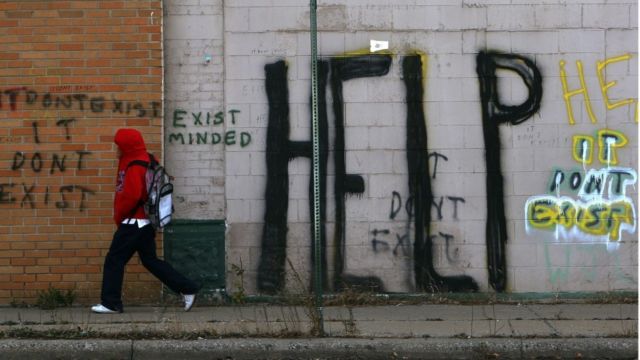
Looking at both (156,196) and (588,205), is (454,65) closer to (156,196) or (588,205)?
(588,205)

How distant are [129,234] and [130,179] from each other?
19.0 inches

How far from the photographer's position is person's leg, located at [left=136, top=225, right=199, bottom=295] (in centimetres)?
740

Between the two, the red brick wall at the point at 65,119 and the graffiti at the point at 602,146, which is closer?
the red brick wall at the point at 65,119

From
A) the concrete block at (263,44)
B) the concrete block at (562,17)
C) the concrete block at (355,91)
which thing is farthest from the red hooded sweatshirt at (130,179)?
the concrete block at (562,17)

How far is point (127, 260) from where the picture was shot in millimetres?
7410

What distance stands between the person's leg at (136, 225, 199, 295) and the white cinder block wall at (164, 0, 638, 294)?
2.28 ft

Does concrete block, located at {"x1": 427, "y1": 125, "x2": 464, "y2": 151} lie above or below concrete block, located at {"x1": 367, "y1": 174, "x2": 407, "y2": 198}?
above

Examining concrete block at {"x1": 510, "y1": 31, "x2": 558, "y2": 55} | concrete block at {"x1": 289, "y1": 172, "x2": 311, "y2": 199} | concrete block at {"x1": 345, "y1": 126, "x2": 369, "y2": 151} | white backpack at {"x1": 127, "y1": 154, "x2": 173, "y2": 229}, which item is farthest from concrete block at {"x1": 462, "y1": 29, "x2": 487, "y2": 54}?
white backpack at {"x1": 127, "y1": 154, "x2": 173, "y2": 229}

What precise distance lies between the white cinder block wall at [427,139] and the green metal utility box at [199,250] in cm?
11

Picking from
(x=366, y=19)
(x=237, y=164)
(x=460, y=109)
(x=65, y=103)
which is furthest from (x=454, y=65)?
(x=65, y=103)

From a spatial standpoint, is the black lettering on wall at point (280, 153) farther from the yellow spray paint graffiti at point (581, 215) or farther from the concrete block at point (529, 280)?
the yellow spray paint graffiti at point (581, 215)

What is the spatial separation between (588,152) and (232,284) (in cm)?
364

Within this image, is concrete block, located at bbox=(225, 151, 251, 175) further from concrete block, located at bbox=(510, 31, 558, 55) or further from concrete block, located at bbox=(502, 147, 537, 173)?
concrete block, located at bbox=(510, 31, 558, 55)

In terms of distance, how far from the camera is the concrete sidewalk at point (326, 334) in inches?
255
